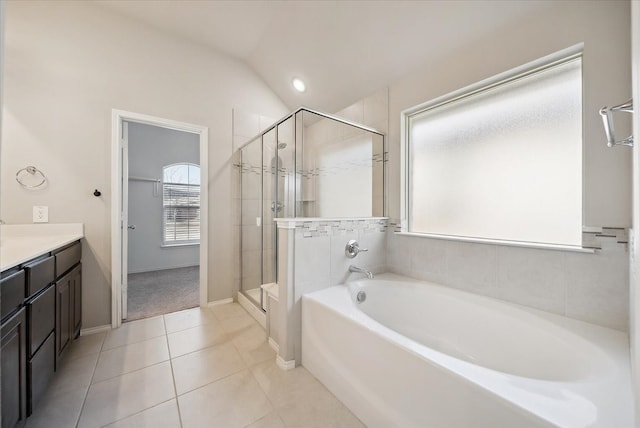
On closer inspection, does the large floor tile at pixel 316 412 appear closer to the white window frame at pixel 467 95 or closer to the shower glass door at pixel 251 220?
the shower glass door at pixel 251 220

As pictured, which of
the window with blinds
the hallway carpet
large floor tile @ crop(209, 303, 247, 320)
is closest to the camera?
large floor tile @ crop(209, 303, 247, 320)

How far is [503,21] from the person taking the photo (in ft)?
5.46

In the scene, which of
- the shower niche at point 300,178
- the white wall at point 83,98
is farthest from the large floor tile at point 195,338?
the white wall at point 83,98

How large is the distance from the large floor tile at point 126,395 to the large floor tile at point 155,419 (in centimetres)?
4

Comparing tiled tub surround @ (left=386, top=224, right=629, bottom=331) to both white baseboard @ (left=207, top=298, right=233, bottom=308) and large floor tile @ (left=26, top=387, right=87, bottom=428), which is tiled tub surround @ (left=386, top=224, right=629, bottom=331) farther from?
large floor tile @ (left=26, top=387, right=87, bottom=428)

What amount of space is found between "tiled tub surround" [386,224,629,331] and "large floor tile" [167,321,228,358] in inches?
70.9

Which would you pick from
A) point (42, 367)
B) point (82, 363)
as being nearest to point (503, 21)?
point (42, 367)

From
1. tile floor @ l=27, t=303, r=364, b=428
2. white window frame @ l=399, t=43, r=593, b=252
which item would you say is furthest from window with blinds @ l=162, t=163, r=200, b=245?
white window frame @ l=399, t=43, r=593, b=252

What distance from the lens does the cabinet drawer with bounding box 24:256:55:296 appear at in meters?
1.25

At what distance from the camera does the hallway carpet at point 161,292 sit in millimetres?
2742

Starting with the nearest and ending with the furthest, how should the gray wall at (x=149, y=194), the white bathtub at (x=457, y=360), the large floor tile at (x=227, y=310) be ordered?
the white bathtub at (x=457, y=360) < the large floor tile at (x=227, y=310) < the gray wall at (x=149, y=194)

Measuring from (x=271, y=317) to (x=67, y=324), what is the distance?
1357mm

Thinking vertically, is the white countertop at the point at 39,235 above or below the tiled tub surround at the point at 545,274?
above

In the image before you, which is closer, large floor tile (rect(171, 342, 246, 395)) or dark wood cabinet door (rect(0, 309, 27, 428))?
dark wood cabinet door (rect(0, 309, 27, 428))
